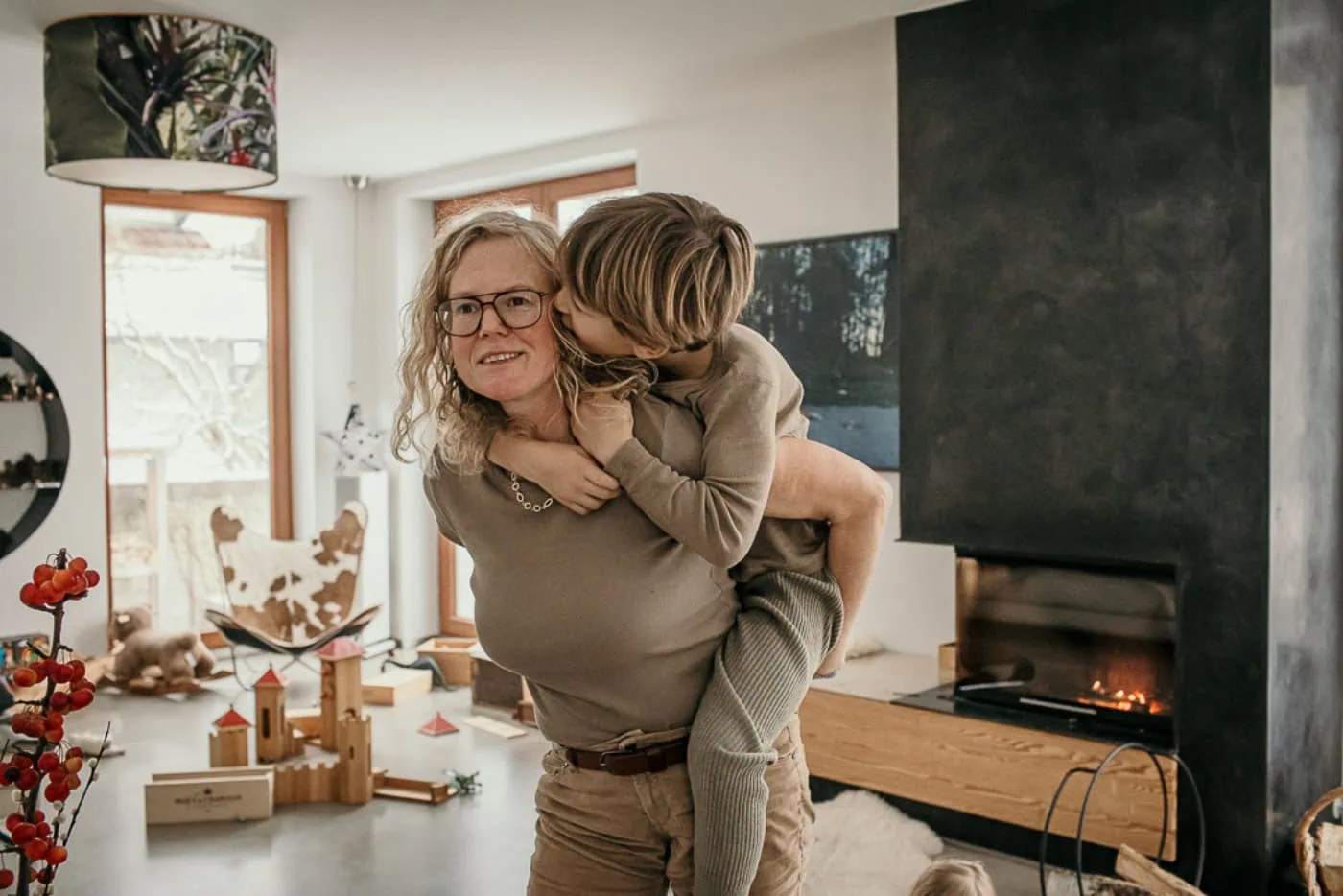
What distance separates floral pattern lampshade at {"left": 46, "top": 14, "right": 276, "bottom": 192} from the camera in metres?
3.86

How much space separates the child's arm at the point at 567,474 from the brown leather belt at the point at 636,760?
267 millimetres

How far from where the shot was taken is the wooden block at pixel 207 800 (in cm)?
396

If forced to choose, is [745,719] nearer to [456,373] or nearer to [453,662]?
[456,373]

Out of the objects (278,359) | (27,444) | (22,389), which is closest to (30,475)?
(27,444)

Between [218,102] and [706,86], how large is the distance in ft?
6.15

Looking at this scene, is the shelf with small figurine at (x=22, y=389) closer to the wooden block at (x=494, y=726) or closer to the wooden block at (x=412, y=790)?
the wooden block at (x=494, y=726)

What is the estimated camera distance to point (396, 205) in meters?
7.07

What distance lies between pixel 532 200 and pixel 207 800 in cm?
324

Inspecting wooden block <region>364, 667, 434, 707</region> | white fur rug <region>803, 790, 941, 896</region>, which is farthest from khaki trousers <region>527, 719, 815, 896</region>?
wooden block <region>364, 667, 434, 707</region>

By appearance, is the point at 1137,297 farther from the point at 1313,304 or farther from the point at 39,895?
the point at 39,895

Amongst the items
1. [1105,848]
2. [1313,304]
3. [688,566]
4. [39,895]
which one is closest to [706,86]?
[1313,304]

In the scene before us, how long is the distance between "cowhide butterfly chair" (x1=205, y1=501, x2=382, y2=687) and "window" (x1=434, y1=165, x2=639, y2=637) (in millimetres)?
699

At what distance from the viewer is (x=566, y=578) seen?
1.23 m

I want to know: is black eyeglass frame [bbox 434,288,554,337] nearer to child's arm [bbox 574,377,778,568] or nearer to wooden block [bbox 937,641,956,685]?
child's arm [bbox 574,377,778,568]
